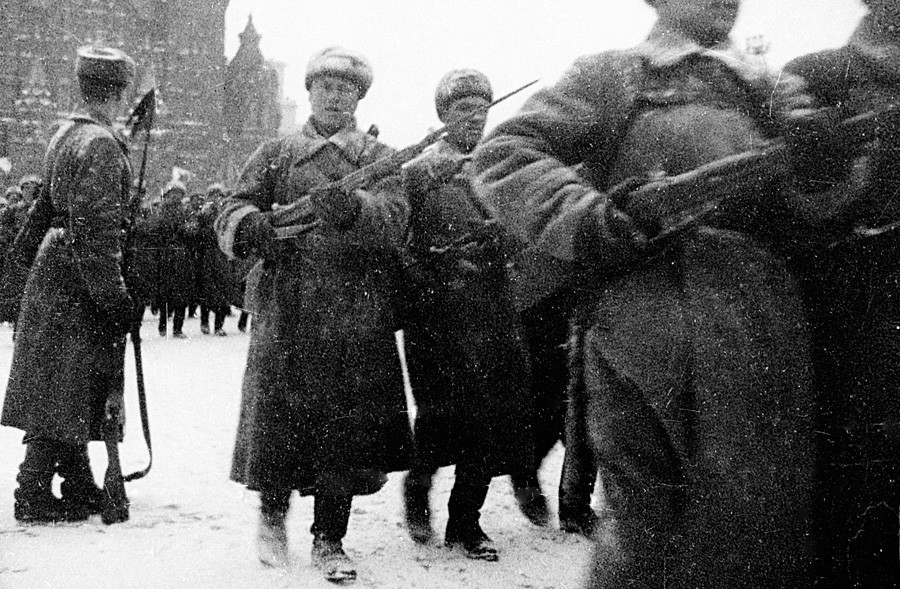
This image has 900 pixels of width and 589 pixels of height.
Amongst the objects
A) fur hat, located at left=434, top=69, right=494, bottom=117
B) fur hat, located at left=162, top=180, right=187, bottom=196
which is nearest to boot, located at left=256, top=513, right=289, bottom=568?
fur hat, located at left=434, top=69, right=494, bottom=117

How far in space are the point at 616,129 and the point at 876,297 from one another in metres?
0.62

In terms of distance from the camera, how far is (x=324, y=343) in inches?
124

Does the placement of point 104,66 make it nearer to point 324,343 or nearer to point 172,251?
point 324,343

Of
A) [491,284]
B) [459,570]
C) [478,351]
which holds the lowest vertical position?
[459,570]

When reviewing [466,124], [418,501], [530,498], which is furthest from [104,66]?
[530,498]

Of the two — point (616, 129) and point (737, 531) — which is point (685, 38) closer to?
point (616, 129)

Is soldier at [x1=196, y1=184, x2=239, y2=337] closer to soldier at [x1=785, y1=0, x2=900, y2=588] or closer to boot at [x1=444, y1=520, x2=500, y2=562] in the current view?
boot at [x1=444, y1=520, x2=500, y2=562]

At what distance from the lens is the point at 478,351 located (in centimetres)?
350

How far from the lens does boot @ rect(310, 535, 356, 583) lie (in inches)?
121

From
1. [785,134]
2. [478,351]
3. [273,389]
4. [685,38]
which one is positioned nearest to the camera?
[785,134]

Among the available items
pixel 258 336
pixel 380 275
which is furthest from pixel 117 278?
pixel 380 275

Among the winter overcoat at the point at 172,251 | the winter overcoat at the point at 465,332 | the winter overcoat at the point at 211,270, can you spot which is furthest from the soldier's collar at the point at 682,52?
the winter overcoat at the point at 172,251

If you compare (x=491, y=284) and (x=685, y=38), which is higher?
(x=685, y=38)

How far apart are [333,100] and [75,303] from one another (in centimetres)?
143
